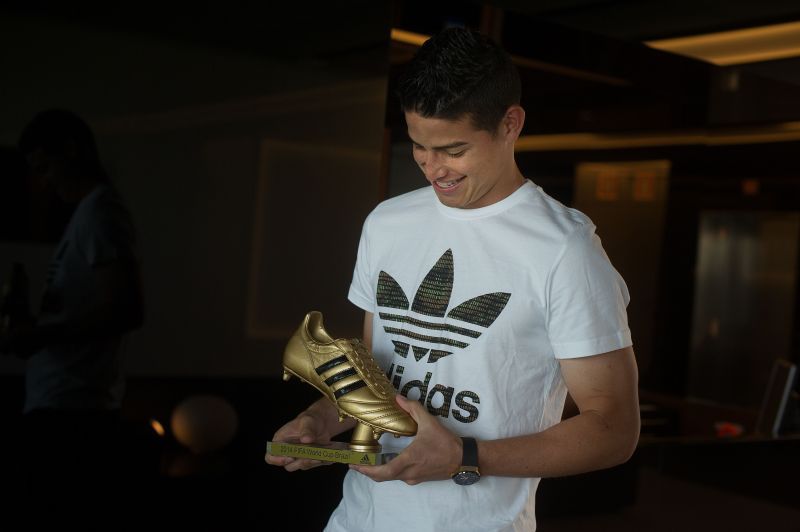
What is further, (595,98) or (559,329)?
(595,98)

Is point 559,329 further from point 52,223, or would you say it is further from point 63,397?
point 52,223

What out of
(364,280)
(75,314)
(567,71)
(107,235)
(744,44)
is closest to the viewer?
(364,280)

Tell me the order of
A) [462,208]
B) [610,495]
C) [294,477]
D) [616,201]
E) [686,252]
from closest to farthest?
[462,208]
[610,495]
[294,477]
[616,201]
[686,252]

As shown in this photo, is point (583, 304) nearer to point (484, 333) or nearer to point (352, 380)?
point (484, 333)

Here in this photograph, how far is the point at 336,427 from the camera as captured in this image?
147 cm

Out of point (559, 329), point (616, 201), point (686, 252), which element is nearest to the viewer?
point (559, 329)

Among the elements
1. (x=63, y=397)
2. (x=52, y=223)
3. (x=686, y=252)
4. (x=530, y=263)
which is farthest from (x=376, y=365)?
(x=686, y=252)

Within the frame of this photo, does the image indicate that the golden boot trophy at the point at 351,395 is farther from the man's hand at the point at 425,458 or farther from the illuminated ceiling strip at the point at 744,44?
the illuminated ceiling strip at the point at 744,44

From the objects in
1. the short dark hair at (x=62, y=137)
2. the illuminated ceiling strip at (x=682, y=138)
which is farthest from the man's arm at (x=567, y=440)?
the illuminated ceiling strip at (x=682, y=138)

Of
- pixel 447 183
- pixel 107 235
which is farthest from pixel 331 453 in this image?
pixel 107 235

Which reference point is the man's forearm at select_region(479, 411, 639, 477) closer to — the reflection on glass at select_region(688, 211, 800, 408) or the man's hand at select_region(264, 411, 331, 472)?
the man's hand at select_region(264, 411, 331, 472)

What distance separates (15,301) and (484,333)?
196cm

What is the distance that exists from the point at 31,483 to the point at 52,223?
0.77 m

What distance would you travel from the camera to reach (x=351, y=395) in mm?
→ 1305
